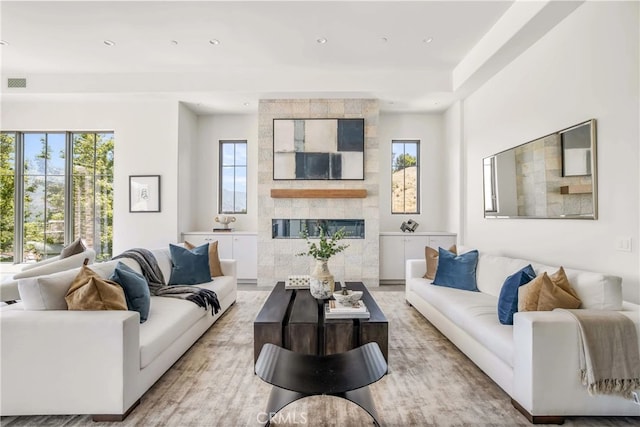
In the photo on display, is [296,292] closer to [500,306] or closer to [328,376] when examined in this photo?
[328,376]

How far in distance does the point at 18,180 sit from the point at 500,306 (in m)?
7.47

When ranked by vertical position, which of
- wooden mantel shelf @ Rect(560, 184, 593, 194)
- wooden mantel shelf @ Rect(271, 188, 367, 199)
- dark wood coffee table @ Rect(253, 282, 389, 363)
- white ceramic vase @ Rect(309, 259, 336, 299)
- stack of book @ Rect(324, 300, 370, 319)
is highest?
wooden mantel shelf @ Rect(271, 188, 367, 199)

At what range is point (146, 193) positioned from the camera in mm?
5387

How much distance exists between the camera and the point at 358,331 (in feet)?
8.05

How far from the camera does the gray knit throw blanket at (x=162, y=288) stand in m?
3.09

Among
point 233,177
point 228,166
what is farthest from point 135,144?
point 233,177

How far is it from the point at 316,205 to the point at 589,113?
143 inches

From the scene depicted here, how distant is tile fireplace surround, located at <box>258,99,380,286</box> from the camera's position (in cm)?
533

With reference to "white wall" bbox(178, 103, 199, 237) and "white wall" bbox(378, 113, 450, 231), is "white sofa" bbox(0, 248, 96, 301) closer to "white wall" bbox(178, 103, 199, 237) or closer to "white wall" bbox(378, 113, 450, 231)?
"white wall" bbox(178, 103, 199, 237)

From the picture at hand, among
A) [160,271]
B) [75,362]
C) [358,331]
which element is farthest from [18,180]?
[358,331]

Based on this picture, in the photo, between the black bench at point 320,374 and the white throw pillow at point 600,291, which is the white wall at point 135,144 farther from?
the white throw pillow at point 600,291

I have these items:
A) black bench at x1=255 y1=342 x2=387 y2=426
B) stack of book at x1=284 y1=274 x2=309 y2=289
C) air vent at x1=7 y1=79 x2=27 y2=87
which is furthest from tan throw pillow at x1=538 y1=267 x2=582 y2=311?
air vent at x1=7 y1=79 x2=27 y2=87

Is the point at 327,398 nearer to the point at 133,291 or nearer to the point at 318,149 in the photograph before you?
the point at 133,291

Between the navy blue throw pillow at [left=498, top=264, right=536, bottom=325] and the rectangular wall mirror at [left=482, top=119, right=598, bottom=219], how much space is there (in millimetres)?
811
